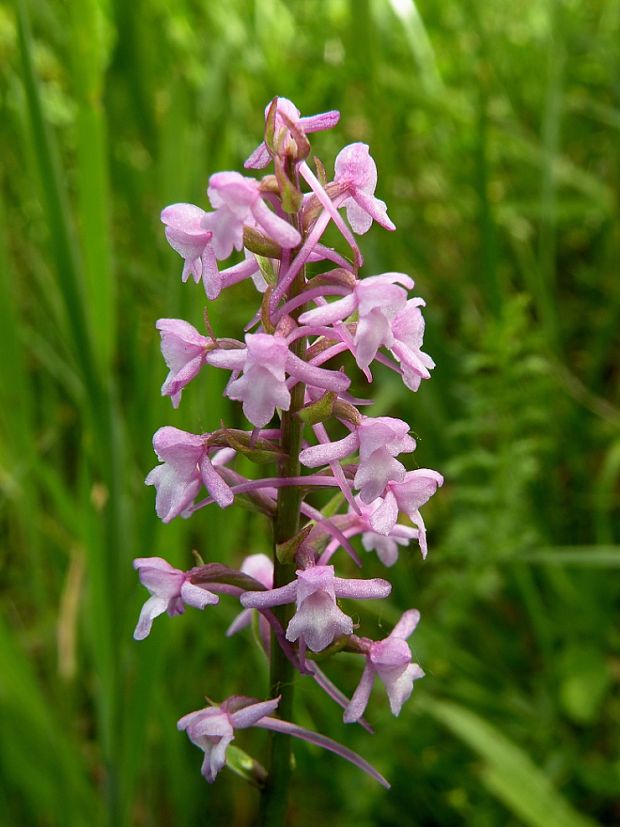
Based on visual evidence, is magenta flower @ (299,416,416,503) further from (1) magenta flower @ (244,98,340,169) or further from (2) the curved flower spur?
(1) magenta flower @ (244,98,340,169)

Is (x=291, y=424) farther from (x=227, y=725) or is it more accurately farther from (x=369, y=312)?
(x=227, y=725)

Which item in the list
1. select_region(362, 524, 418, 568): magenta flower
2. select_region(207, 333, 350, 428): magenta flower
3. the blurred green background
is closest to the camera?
select_region(207, 333, 350, 428): magenta flower

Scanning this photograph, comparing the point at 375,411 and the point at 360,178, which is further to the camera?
the point at 375,411

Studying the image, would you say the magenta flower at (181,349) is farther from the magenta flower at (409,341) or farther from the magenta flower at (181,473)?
the magenta flower at (409,341)

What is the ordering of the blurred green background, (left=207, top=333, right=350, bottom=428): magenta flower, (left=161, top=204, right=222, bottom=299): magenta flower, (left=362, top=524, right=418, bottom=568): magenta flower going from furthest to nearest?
the blurred green background → (left=362, top=524, right=418, bottom=568): magenta flower → (left=161, top=204, right=222, bottom=299): magenta flower → (left=207, top=333, right=350, bottom=428): magenta flower

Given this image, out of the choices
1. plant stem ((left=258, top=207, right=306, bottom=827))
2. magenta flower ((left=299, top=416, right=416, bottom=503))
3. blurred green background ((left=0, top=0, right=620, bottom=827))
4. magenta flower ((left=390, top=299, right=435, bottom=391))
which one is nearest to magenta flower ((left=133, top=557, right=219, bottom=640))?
plant stem ((left=258, top=207, right=306, bottom=827))

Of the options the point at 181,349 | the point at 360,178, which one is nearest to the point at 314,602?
the point at 181,349
